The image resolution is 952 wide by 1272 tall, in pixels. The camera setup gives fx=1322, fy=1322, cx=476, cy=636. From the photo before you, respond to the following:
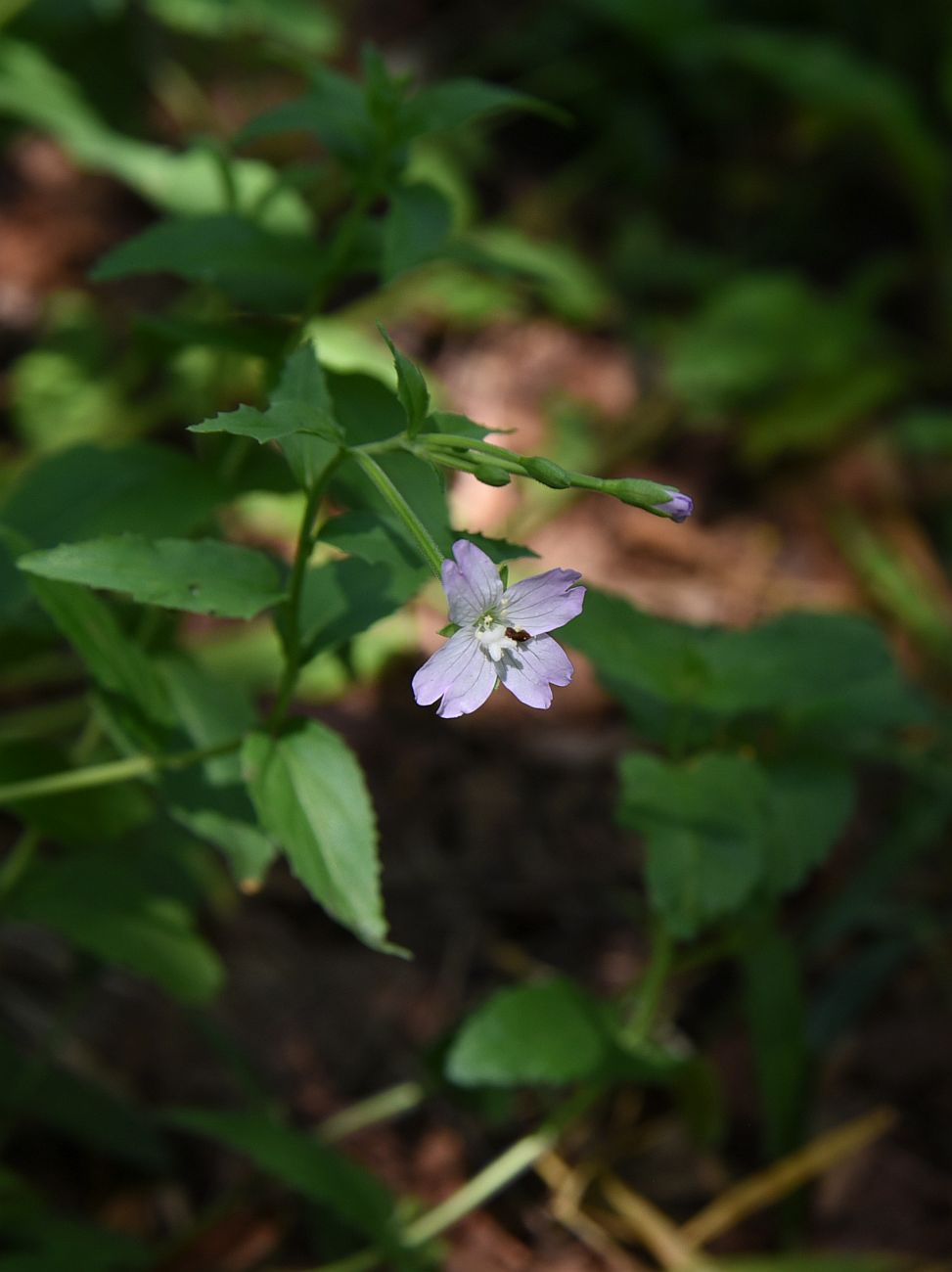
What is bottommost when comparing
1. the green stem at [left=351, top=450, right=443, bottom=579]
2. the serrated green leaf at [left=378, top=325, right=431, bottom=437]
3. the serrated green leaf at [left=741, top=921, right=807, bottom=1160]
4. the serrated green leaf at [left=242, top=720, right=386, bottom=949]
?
the serrated green leaf at [left=741, top=921, right=807, bottom=1160]

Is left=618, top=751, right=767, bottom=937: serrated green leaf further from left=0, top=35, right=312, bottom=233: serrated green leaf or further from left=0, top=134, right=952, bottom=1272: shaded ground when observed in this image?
left=0, top=35, right=312, bottom=233: serrated green leaf

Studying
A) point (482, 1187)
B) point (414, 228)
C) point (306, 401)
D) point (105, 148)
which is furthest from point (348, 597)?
point (105, 148)

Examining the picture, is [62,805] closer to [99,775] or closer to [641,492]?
[99,775]

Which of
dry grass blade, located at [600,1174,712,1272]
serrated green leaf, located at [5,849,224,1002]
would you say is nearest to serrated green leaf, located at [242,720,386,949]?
serrated green leaf, located at [5,849,224,1002]

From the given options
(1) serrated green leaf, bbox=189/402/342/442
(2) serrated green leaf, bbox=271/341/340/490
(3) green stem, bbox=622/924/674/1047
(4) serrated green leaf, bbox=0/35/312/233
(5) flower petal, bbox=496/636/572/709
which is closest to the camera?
(1) serrated green leaf, bbox=189/402/342/442

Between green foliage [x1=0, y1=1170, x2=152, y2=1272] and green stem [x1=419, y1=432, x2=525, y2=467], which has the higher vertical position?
green stem [x1=419, y1=432, x2=525, y2=467]

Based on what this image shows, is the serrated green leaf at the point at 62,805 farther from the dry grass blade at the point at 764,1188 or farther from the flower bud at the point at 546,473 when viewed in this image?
the dry grass blade at the point at 764,1188

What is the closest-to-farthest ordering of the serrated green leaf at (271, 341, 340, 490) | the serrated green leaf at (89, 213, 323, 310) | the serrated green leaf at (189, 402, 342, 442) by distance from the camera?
the serrated green leaf at (189, 402, 342, 442), the serrated green leaf at (271, 341, 340, 490), the serrated green leaf at (89, 213, 323, 310)

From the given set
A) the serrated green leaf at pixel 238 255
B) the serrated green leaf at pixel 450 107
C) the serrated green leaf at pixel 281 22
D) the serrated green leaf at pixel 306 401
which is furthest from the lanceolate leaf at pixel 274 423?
the serrated green leaf at pixel 281 22
